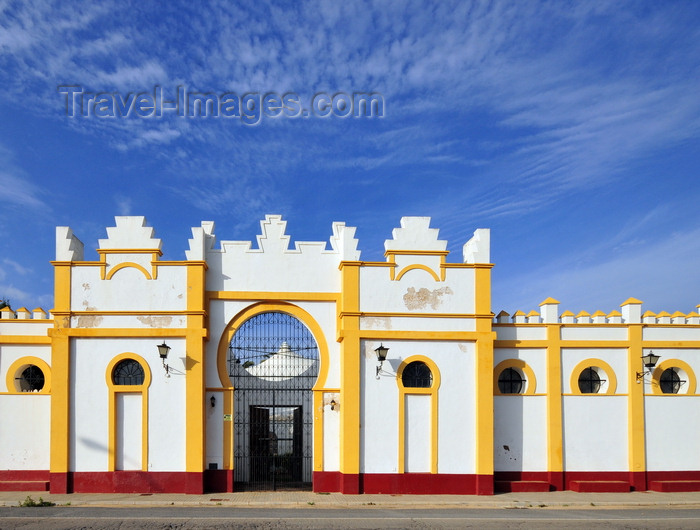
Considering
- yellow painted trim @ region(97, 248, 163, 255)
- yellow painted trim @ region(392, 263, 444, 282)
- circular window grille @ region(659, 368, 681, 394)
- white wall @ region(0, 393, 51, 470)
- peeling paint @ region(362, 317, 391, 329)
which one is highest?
yellow painted trim @ region(97, 248, 163, 255)

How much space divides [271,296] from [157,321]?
306 centimetres

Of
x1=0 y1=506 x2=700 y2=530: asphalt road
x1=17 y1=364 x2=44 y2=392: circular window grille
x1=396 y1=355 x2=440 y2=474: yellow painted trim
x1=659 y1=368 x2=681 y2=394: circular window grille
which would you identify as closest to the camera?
x1=0 y1=506 x2=700 y2=530: asphalt road

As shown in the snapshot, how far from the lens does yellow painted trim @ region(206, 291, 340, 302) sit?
17094mm

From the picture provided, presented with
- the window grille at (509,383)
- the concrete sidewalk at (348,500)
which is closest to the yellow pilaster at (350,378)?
the concrete sidewalk at (348,500)

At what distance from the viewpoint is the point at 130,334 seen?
1659 cm

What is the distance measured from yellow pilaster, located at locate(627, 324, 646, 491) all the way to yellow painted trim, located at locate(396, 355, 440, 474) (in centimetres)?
582

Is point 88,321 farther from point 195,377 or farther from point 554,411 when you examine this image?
point 554,411

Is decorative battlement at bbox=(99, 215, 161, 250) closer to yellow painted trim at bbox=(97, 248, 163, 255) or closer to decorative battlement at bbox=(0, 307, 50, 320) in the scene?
yellow painted trim at bbox=(97, 248, 163, 255)

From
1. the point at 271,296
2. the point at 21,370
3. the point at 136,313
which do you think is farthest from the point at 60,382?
the point at 271,296

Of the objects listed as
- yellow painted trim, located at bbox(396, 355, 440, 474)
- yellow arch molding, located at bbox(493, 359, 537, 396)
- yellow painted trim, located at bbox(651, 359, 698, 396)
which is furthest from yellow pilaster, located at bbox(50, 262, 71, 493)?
yellow painted trim, located at bbox(651, 359, 698, 396)

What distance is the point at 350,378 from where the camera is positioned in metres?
16.6

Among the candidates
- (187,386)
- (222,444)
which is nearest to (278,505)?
(222,444)

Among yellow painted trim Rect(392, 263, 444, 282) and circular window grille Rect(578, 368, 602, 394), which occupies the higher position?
yellow painted trim Rect(392, 263, 444, 282)

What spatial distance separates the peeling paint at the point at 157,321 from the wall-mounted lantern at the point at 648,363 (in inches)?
521
